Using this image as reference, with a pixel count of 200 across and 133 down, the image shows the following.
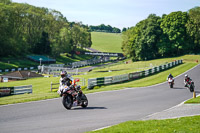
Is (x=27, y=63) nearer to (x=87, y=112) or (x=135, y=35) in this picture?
(x=135, y=35)

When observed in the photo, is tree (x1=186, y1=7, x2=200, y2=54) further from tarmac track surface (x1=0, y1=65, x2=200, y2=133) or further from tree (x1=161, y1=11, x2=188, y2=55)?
tarmac track surface (x1=0, y1=65, x2=200, y2=133)

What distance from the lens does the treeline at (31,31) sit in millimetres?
79000

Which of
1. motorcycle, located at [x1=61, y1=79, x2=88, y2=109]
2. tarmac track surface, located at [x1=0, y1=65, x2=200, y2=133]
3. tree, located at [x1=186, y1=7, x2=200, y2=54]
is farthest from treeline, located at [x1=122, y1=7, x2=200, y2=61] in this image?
motorcycle, located at [x1=61, y1=79, x2=88, y2=109]

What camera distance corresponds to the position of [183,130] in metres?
8.80

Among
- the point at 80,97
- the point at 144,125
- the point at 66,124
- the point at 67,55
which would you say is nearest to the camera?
the point at 144,125

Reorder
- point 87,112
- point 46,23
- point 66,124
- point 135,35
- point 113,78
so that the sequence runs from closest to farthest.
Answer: point 66,124, point 87,112, point 113,78, point 135,35, point 46,23

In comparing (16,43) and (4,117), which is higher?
(16,43)

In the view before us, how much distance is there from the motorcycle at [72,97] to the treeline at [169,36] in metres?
72.2

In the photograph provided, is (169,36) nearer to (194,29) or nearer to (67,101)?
(194,29)

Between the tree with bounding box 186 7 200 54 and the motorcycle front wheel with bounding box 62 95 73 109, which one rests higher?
the tree with bounding box 186 7 200 54

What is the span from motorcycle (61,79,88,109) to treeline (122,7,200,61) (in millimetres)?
72247

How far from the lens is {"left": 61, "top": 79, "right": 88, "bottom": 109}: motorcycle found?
14.0 m

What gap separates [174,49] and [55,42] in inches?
1767

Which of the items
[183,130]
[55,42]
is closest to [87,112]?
[183,130]
